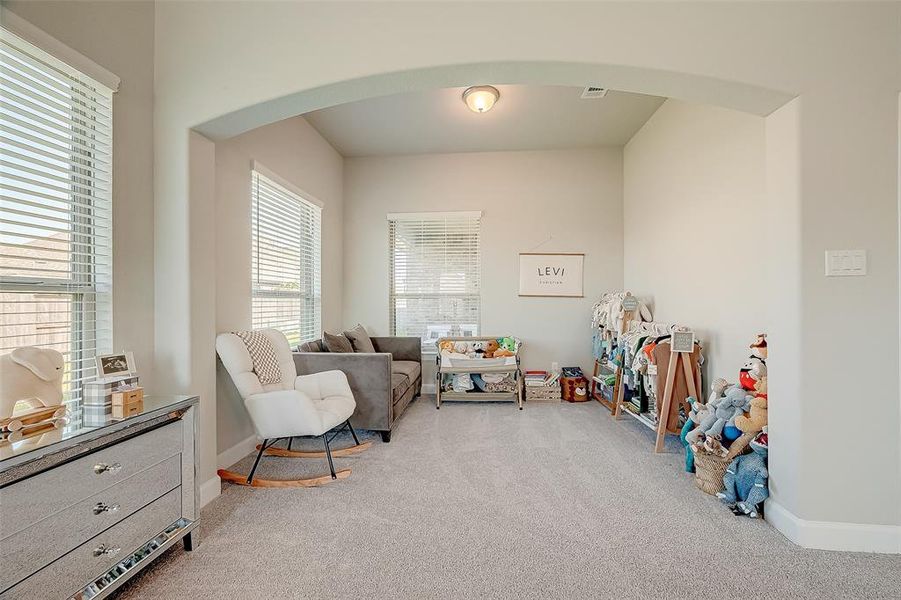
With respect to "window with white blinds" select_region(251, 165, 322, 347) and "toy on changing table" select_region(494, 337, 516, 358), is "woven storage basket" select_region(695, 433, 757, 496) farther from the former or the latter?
"window with white blinds" select_region(251, 165, 322, 347)

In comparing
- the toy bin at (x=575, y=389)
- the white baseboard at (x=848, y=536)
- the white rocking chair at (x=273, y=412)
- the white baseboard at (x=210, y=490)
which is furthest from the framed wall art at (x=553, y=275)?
the white baseboard at (x=210, y=490)

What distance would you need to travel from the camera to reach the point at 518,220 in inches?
186

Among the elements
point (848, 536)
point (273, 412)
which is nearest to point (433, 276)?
point (273, 412)

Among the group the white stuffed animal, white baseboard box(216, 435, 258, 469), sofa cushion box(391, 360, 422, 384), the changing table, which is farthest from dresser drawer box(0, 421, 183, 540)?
the changing table

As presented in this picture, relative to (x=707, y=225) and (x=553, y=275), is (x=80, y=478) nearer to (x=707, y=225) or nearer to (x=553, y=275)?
(x=707, y=225)

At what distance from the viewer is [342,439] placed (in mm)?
3154

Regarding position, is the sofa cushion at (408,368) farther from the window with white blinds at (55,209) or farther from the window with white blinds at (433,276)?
the window with white blinds at (55,209)

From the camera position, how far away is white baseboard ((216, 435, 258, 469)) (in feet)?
8.61

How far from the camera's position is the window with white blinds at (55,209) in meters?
1.49

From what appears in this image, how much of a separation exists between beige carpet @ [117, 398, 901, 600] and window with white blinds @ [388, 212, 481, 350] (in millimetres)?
2204

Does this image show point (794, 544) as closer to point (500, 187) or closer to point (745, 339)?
point (745, 339)

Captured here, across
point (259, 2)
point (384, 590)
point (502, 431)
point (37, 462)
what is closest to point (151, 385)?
point (37, 462)

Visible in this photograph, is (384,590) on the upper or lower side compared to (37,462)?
lower

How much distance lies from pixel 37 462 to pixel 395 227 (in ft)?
12.9
